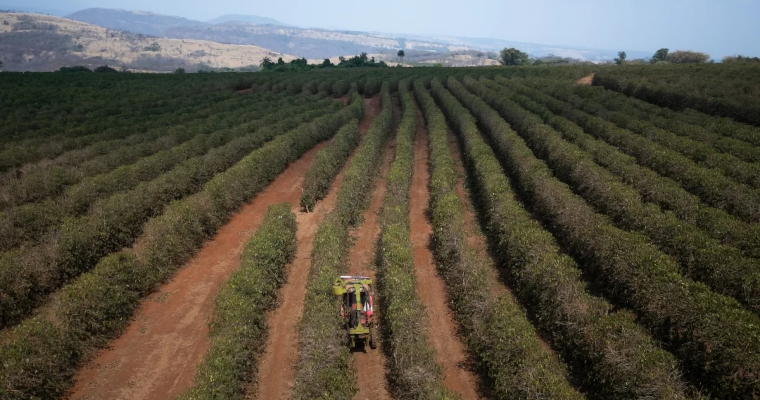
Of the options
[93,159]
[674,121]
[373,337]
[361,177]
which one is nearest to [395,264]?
[373,337]

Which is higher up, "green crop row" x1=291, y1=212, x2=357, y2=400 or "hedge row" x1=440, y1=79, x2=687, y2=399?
"hedge row" x1=440, y1=79, x2=687, y2=399

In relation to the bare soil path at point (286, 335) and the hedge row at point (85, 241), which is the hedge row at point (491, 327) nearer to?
the bare soil path at point (286, 335)

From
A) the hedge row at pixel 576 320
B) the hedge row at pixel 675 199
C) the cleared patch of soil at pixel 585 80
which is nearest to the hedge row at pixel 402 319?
the hedge row at pixel 576 320

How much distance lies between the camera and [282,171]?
3331 centimetres

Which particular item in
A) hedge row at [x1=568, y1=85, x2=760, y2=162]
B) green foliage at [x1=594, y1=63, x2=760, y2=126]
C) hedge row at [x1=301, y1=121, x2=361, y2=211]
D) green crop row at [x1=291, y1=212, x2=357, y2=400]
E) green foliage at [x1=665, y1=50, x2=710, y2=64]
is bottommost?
green crop row at [x1=291, y1=212, x2=357, y2=400]

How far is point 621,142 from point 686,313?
19560 millimetres

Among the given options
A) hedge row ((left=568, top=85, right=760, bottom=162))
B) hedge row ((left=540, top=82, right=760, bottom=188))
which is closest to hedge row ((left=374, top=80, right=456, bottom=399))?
hedge row ((left=540, top=82, right=760, bottom=188))

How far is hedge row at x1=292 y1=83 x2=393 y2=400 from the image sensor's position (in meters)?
12.2

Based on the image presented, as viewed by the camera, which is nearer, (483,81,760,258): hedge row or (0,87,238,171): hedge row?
(483,81,760,258): hedge row

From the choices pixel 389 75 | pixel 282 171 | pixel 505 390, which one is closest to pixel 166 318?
pixel 505 390

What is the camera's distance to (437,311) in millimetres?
17469

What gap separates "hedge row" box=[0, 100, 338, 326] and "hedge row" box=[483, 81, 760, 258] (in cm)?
2510

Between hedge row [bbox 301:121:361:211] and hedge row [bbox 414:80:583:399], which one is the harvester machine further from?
hedge row [bbox 301:121:361:211]

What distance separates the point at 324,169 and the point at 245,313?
16.0 m
